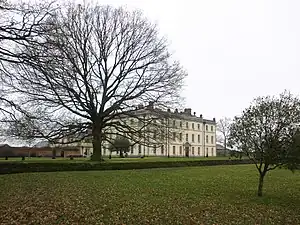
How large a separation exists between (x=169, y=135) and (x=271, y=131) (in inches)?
727

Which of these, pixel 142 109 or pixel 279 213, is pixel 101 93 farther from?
pixel 279 213

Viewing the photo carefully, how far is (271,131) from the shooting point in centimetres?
1317

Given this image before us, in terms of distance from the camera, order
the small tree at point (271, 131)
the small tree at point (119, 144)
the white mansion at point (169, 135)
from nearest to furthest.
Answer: the small tree at point (271, 131)
the white mansion at point (169, 135)
the small tree at point (119, 144)

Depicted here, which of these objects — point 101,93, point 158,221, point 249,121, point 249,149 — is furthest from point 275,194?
point 101,93

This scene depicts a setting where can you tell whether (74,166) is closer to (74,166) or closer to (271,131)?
(74,166)

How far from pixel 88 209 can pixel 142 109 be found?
20909 millimetres

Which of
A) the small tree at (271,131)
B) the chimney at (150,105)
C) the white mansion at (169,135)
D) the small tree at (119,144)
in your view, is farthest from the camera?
the small tree at (119,144)

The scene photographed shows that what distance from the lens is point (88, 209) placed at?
9.93 meters

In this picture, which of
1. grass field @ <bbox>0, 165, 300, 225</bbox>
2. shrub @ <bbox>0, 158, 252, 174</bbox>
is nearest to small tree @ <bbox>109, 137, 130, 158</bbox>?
shrub @ <bbox>0, 158, 252, 174</bbox>

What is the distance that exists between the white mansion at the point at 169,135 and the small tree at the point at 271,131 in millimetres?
16772

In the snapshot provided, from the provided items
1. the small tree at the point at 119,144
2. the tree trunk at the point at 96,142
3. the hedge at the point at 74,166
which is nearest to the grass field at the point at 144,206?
the hedge at the point at 74,166

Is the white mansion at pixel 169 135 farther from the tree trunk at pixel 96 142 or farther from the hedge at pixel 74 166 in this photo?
the hedge at pixel 74 166

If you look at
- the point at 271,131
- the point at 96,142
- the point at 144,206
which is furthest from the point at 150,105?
the point at 144,206

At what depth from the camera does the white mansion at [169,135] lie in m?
30.9
